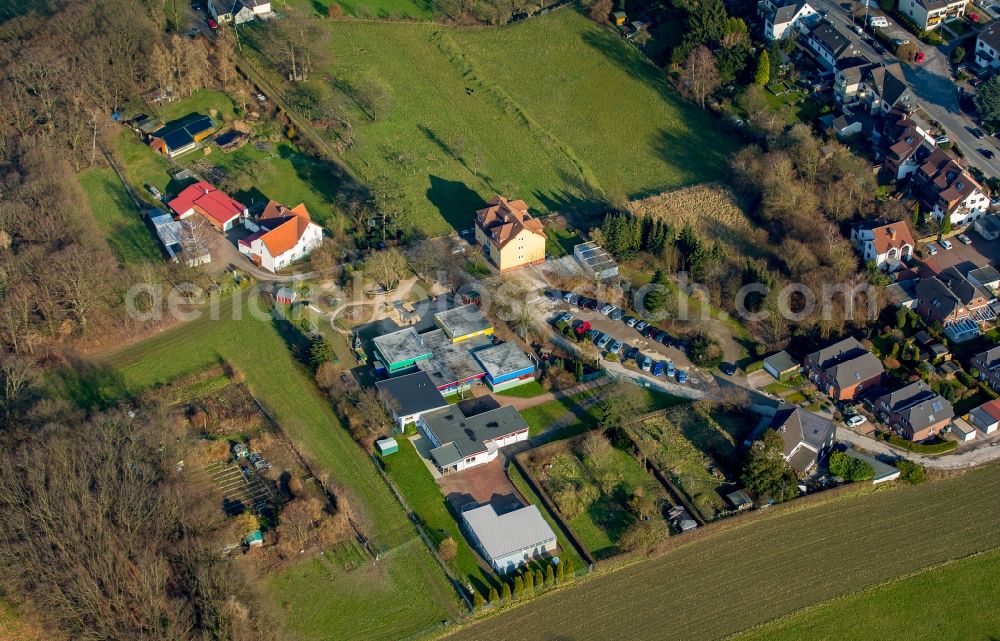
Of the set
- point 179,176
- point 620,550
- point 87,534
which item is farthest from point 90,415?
point 620,550

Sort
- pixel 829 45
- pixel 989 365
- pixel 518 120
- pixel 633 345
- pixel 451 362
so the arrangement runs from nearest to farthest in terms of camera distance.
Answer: pixel 989 365 < pixel 451 362 < pixel 633 345 < pixel 518 120 < pixel 829 45

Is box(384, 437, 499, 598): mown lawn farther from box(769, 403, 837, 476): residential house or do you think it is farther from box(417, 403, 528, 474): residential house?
box(769, 403, 837, 476): residential house

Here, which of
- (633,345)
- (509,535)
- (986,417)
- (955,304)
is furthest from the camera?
(955,304)

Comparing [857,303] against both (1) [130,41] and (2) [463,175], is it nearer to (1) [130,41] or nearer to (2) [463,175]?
(2) [463,175]

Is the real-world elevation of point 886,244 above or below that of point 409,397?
above

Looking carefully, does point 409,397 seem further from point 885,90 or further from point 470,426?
point 885,90

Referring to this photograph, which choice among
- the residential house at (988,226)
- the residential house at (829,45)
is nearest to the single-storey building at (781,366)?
the residential house at (988,226)

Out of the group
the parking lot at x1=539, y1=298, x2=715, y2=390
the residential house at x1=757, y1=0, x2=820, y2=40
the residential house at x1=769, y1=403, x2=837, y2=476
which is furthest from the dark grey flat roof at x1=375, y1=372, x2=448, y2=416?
the residential house at x1=757, y1=0, x2=820, y2=40

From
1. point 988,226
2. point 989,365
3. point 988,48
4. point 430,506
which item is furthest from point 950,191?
point 430,506
